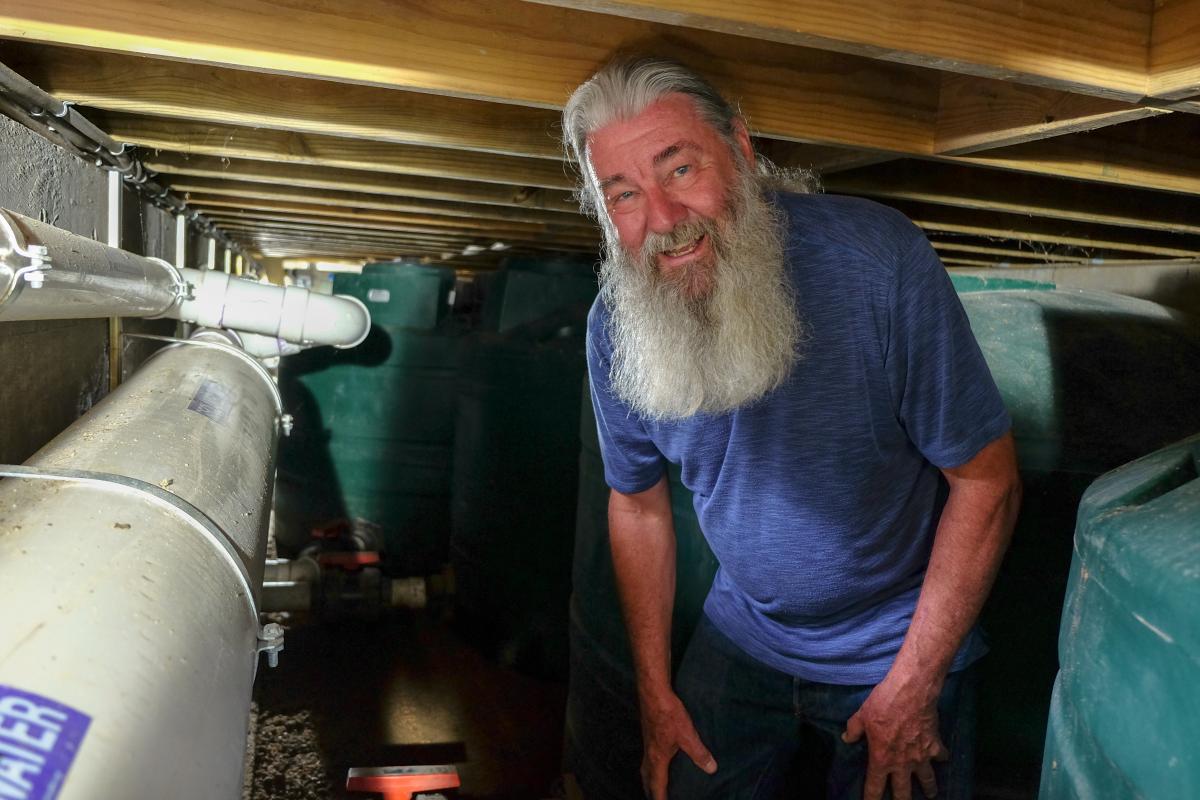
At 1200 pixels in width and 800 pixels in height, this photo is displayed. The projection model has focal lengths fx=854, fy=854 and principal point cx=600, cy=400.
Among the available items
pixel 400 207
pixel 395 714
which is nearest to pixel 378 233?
pixel 400 207

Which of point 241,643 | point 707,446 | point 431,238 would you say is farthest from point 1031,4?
point 431,238

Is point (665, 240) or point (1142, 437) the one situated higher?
point (665, 240)

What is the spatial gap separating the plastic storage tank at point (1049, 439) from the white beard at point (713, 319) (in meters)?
0.75

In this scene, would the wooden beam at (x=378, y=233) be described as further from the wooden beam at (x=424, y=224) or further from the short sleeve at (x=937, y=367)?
the short sleeve at (x=937, y=367)

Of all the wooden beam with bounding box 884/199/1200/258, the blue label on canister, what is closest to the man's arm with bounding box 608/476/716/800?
the blue label on canister

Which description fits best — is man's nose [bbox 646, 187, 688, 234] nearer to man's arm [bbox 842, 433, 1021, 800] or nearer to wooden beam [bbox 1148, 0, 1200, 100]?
man's arm [bbox 842, 433, 1021, 800]

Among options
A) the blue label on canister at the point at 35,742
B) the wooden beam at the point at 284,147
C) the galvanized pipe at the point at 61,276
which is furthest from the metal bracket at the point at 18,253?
the wooden beam at the point at 284,147

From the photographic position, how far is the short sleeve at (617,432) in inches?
64.2

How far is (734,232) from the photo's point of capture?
144 cm

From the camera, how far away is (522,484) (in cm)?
364

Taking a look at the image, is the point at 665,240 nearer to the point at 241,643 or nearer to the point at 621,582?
the point at 621,582

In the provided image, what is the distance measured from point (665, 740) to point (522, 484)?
2.02 m

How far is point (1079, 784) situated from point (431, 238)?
412cm

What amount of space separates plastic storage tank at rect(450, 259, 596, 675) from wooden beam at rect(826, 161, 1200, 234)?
147 centimetres
